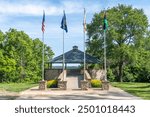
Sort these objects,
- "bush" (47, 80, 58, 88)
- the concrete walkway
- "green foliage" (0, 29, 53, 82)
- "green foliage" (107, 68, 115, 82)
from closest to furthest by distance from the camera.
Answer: the concrete walkway
"bush" (47, 80, 58, 88)
"green foliage" (107, 68, 115, 82)
"green foliage" (0, 29, 53, 82)

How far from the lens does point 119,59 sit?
5266 centimetres

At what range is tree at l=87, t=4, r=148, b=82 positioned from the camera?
167ft

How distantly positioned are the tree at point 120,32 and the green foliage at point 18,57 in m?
15.3

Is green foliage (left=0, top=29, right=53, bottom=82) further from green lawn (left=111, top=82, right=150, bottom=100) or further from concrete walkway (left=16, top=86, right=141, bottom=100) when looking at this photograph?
concrete walkway (left=16, top=86, right=141, bottom=100)

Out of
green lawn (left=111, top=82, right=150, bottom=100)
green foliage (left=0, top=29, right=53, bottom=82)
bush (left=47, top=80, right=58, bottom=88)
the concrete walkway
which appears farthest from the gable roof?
the concrete walkway

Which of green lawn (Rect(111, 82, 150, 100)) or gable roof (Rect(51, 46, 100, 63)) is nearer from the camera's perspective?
green lawn (Rect(111, 82, 150, 100))

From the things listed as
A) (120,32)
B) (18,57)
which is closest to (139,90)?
(120,32)

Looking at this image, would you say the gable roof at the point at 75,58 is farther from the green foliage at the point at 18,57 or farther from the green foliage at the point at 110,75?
the green foliage at the point at 18,57

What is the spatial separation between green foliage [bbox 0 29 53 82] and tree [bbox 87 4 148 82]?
1529cm

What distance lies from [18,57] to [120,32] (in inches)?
803

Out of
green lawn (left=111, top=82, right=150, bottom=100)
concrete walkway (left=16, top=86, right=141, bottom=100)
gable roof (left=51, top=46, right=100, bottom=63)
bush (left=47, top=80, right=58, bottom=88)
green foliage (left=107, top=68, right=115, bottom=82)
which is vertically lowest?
concrete walkway (left=16, top=86, right=141, bottom=100)

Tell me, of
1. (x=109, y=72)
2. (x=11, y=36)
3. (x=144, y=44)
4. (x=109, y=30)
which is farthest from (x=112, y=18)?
(x=11, y=36)

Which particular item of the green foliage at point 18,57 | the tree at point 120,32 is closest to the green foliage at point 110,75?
the tree at point 120,32

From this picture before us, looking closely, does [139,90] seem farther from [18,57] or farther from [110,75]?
[18,57]
